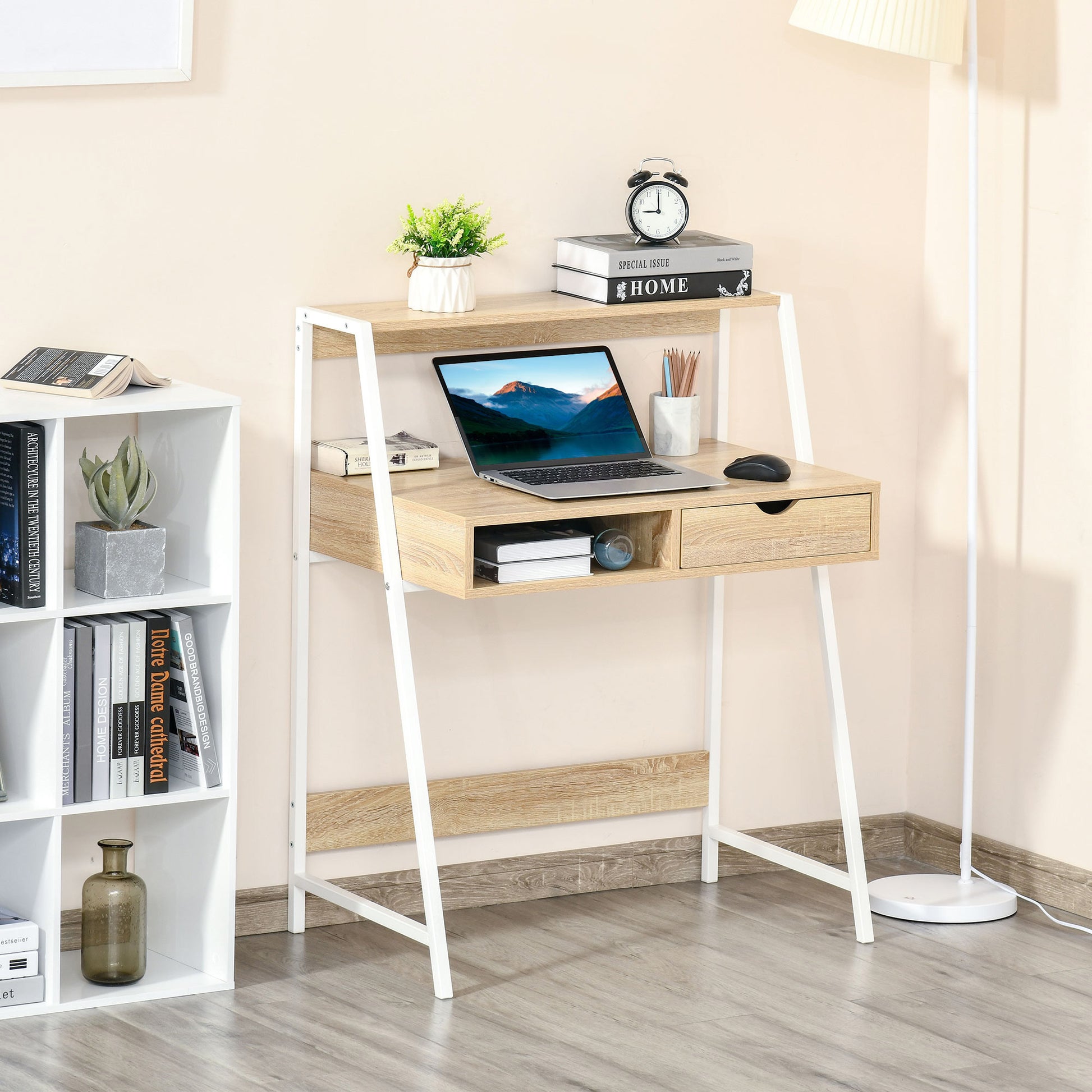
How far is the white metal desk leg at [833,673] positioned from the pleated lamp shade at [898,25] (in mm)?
462

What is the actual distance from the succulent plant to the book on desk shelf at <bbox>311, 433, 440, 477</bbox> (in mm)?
352

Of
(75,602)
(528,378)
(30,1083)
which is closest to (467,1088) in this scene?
(30,1083)

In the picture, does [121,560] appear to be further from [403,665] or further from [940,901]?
[940,901]

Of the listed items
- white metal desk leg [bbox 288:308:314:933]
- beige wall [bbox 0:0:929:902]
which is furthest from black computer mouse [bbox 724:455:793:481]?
white metal desk leg [bbox 288:308:314:933]

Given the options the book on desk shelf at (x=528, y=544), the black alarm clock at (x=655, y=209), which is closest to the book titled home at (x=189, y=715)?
the book on desk shelf at (x=528, y=544)

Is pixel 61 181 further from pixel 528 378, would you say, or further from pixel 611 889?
pixel 611 889

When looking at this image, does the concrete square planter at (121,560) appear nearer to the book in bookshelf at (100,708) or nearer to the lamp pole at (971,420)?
the book in bookshelf at (100,708)

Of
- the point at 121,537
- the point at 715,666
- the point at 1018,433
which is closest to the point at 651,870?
the point at 715,666

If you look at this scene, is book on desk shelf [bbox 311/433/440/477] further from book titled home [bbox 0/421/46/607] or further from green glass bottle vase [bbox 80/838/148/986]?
green glass bottle vase [bbox 80/838/148/986]

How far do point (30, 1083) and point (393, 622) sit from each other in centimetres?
86

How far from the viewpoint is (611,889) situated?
354 centimetres

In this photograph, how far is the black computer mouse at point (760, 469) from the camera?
3053 millimetres

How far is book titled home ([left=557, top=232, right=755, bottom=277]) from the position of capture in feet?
10.3

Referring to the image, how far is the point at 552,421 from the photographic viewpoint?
126 inches
